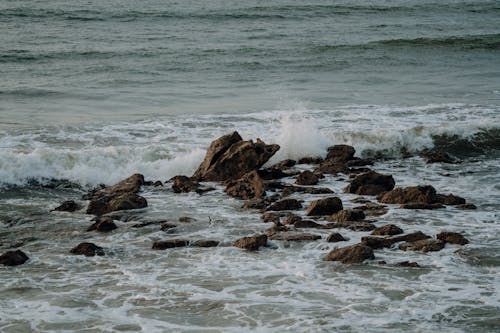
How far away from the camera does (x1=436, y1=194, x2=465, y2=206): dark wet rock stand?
13195mm

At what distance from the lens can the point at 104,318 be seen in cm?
888

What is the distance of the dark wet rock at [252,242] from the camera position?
11.1m

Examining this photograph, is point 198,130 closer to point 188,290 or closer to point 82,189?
point 82,189

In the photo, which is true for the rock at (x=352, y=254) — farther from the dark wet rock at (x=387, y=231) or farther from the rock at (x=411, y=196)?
the rock at (x=411, y=196)

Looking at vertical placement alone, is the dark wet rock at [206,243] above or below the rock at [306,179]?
below

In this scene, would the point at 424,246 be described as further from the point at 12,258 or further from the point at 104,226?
the point at 12,258

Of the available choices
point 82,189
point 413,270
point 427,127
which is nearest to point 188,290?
point 413,270

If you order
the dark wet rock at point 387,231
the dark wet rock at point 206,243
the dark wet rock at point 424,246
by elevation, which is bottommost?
the dark wet rock at point 206,243

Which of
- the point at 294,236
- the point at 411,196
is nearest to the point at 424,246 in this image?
the point at 294,236

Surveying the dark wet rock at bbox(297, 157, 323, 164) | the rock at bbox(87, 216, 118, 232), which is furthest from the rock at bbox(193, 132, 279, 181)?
the rock at bbox(87, 216, 118, 232)

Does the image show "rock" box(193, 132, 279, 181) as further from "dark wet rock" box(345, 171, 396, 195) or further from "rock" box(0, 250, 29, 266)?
"rock" box(0, 250, 29, 266)

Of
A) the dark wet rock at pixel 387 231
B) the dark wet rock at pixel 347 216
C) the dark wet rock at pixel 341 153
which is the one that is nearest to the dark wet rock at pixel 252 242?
the dark wet rock at pixel 347 216

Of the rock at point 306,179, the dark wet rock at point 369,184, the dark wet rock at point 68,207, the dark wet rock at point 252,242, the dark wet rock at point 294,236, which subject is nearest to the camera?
the dark wet rock at point 252,242

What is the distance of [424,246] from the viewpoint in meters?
10.9
